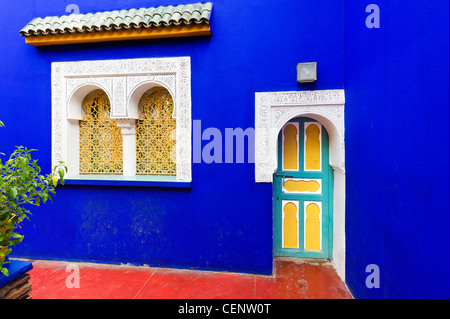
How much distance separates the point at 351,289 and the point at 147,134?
284cm

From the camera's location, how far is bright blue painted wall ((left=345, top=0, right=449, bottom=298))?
1094 millimetres

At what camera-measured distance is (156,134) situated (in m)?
2.88

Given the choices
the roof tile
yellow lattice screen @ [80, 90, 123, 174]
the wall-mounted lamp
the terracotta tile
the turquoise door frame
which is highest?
the roof tile

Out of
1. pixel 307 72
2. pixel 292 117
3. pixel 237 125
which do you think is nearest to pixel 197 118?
pixel 237 125

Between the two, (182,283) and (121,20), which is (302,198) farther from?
(121,20)

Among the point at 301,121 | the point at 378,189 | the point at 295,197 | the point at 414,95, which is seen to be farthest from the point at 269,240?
the point at 414,95

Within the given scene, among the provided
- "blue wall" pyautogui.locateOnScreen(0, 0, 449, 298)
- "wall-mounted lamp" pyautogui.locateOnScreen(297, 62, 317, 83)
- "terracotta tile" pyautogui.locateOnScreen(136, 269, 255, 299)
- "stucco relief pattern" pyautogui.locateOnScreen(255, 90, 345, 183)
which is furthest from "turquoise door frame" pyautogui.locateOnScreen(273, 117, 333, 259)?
"terracotta tile" pyautogui.locateOnScreen(136, 269, 255, 299)

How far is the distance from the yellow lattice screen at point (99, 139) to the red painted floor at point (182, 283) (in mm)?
1221

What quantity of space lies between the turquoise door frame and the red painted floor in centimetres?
19

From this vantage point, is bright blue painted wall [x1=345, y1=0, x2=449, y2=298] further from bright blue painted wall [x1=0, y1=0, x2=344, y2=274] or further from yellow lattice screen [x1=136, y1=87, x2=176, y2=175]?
yellow lattice screen [x1=136, y1=87, x2=176, y2=175]

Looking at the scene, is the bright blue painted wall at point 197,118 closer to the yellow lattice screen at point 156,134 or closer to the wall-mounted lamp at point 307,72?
the wall-mounted lamp at point 307,72

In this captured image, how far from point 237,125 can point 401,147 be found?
5.03 ft

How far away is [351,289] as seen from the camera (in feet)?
7.43

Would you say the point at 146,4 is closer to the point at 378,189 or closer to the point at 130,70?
the point at 130,70
